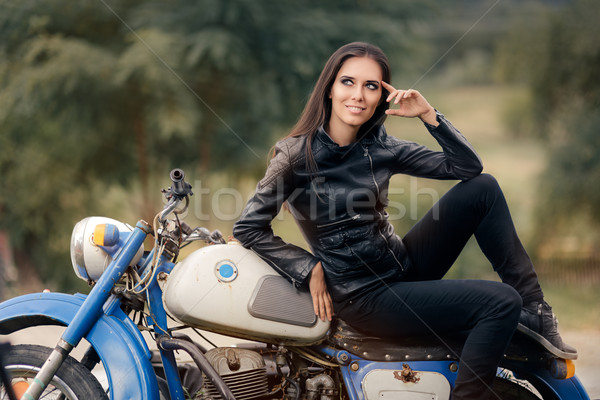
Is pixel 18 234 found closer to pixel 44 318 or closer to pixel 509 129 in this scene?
pixel 44 318

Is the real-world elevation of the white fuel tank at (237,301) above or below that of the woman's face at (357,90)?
below

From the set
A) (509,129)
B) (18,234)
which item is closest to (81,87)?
(18,234)

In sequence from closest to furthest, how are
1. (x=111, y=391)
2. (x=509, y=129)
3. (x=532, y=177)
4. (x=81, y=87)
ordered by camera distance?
(x=111, y=391)
(x=81, y=87)
(x=532, y=177)
(x=509, y=129)

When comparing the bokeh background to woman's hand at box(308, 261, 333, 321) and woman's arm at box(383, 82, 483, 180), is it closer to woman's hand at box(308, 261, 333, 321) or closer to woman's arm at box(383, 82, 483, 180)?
woman's arm at box(383, 82, 483, 180)

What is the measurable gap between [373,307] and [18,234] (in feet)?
15.4

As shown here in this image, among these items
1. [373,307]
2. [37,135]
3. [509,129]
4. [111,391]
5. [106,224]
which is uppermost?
[509,129]

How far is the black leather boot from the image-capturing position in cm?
229

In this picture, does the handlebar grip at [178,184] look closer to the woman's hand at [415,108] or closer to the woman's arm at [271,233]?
the woman's arm at [271,233]

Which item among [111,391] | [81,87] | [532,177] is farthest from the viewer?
[532,177]

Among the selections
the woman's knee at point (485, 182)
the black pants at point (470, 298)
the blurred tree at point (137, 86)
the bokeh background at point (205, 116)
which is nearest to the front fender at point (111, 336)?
the black pants at point (470, 298)

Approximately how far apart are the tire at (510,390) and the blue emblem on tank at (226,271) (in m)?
1.11

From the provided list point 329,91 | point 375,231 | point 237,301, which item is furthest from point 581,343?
point 237,301

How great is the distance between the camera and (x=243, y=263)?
2.33 metres

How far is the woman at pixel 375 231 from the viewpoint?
2242 mm
